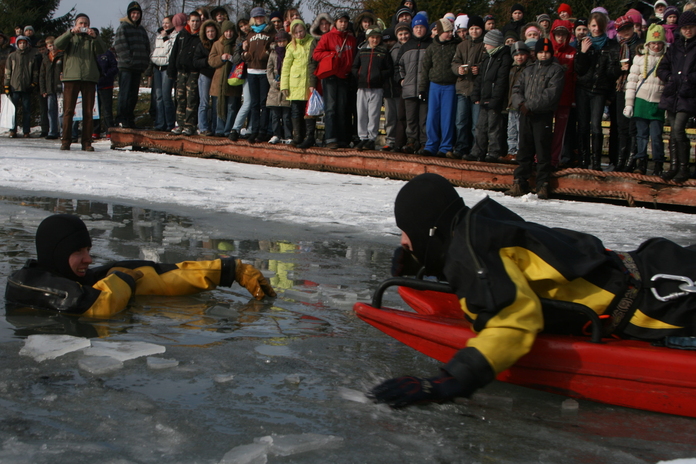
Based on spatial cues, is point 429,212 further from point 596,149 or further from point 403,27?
point 403,27

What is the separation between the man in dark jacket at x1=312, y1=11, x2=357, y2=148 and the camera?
1016 centimetres

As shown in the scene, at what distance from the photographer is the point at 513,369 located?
2734mm

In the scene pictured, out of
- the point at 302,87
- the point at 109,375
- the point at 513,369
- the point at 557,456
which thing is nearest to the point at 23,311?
the point at 109,375

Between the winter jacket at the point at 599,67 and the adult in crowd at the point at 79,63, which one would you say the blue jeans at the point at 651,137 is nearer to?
the winter jacket at the point at 599,67

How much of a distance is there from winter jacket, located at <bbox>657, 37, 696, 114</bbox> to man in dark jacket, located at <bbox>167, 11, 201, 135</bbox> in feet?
24.1

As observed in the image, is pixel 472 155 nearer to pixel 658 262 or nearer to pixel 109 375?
pixel 658 262

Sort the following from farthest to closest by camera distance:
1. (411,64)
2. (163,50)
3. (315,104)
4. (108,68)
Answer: (108,68), (163,50), (315,104), (411,64)

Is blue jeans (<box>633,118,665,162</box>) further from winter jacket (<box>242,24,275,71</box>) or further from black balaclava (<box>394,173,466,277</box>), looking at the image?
black balaclava (<box>394,173,466,277</box>)

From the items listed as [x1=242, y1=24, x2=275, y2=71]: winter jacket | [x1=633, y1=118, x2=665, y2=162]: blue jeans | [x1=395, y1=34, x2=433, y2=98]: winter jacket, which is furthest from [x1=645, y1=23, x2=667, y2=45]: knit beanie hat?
[x1=242, y1=24, x2=275, y2=71]: winter jacket

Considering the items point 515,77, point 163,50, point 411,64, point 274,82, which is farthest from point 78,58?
point 515,77

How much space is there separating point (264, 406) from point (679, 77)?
6.36 meters

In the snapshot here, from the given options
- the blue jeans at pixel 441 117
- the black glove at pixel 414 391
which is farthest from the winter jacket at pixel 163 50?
the black glove at pixel 414 391

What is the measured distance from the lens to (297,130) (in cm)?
1116

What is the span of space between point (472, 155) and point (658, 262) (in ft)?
21.8
